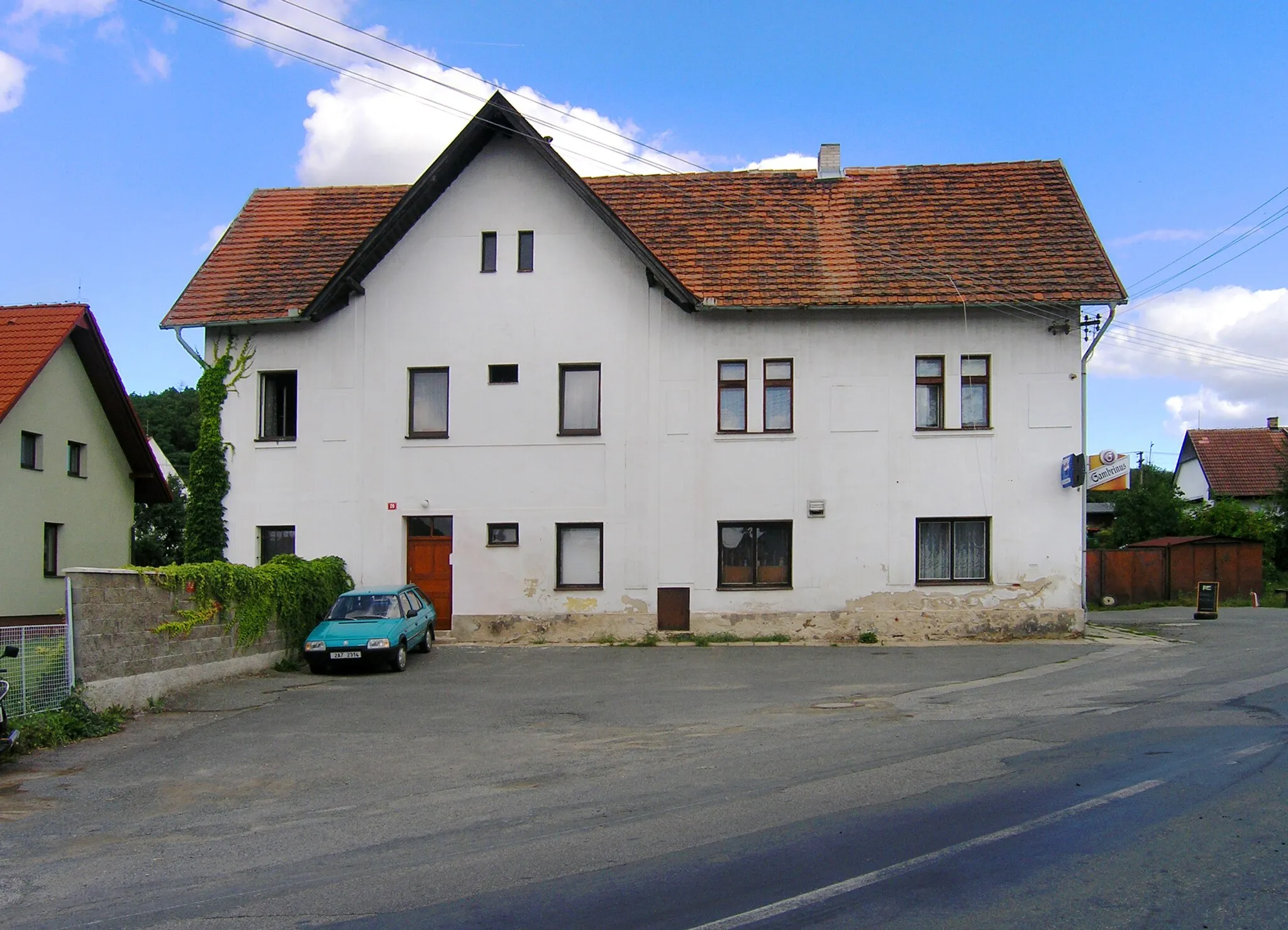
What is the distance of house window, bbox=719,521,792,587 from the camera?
22.6m

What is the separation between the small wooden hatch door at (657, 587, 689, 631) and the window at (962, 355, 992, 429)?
6.89 m

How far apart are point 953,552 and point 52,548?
23.0 metres

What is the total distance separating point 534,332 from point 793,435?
591 cm

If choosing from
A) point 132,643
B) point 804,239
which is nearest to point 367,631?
point 132,643

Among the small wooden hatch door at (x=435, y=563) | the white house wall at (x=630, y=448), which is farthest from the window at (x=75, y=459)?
the small wooden hatch door at (x=435, y=563)

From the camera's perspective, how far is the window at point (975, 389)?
22.5m

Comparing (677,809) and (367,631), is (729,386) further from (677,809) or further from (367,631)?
(677,809)

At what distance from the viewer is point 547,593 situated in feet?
74.1

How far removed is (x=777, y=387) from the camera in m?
22.8

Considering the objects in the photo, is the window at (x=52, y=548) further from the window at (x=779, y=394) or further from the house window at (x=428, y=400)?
the window at (x=779, y=394)

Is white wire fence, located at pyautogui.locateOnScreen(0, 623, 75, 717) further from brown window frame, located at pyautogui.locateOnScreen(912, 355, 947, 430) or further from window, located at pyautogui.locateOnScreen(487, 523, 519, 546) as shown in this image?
brown window frame, located at pyautogui.locateOnScreen(912, 355, 947, 430)

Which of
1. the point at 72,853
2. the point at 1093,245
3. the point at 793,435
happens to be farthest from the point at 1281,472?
the point at 72,853

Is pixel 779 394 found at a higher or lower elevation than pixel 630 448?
higher

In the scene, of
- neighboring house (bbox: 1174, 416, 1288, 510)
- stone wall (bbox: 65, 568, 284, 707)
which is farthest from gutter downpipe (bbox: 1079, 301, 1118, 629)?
neighboring house (bbox: 1174, 416, 1288, 510)
